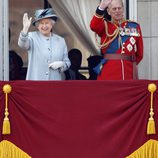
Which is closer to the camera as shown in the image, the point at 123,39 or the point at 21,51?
the point at 123,39

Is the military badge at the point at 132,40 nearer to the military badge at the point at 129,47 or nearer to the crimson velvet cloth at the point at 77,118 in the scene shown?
the military badge at the point at 129,47

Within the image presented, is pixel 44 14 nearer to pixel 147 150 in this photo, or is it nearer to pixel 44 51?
pixel 44 51

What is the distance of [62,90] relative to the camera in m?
8.42

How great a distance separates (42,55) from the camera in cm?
891

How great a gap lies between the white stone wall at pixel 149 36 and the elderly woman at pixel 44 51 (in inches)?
45.6

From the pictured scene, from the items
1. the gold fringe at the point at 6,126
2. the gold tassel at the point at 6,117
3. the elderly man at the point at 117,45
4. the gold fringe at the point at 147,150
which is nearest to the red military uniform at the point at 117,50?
the elderly man at the point at 117,45

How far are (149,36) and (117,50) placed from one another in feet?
3.27

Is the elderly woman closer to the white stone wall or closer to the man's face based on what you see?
the man's face

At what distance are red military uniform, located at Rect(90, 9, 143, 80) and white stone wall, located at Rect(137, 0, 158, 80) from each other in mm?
815

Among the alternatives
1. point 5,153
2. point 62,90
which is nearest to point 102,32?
point 62,90

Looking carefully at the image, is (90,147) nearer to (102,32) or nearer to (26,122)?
(26,122)

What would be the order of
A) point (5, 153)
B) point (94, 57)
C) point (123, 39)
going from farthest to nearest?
point (94, 57) → point (123, 39) → point (5, 153)

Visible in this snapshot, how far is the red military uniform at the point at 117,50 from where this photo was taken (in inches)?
348

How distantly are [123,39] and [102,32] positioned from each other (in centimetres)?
22
